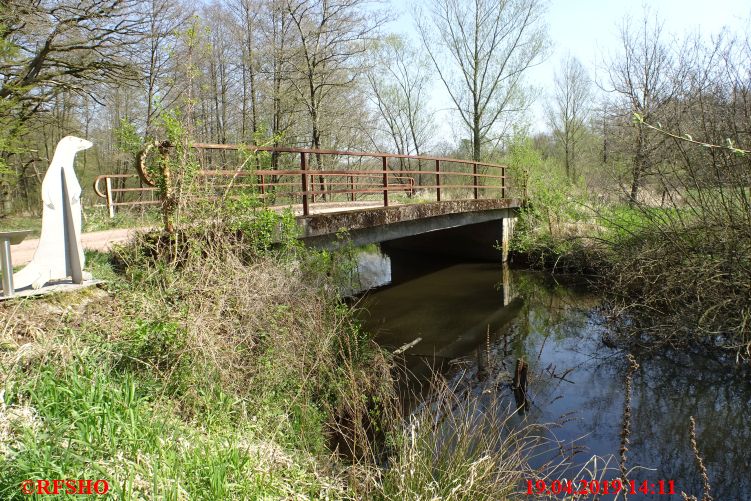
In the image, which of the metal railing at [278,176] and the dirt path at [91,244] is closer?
the metal railing at [278,176]

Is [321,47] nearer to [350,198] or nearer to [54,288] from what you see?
[350,198]

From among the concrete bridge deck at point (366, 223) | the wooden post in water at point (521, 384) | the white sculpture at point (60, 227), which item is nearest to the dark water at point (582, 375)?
the wooden post in water at point (521, 384)

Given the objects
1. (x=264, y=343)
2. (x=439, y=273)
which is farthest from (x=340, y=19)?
(x=264, y=343)

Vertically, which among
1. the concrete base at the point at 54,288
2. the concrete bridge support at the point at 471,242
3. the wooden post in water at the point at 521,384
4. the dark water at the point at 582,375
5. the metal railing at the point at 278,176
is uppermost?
the metal railing at the point at 278,176

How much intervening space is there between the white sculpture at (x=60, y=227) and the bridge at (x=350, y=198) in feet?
2.81

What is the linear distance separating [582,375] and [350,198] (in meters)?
15.4

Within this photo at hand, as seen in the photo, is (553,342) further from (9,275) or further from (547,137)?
(547,137)

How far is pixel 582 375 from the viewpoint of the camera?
787 centimetres

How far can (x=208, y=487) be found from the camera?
314cm

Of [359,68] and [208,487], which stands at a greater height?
[359,68]

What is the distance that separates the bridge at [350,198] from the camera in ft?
22.0

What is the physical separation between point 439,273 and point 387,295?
12.5 ft

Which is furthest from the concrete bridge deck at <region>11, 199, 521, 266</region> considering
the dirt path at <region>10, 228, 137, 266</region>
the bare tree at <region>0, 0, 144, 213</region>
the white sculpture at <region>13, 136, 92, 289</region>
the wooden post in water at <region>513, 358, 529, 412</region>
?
the bare tree at <region>0, 0, 144, 213</region>

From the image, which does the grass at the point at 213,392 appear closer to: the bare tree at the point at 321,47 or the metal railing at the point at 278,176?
the metal railing at the point at 278,176
